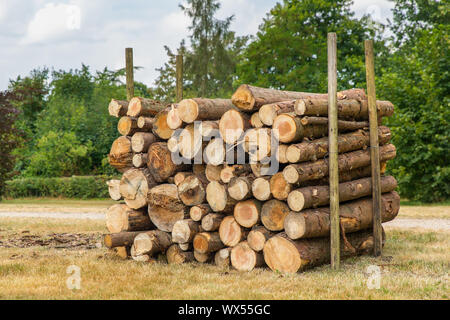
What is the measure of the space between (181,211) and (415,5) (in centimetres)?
2472

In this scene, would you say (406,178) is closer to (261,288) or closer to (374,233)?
(374,233)

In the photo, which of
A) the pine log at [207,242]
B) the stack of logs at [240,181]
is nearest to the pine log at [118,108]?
the stack of logs at [240,181]

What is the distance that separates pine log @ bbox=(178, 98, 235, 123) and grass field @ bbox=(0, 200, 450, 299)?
2.02 metres

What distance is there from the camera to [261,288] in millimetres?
5676

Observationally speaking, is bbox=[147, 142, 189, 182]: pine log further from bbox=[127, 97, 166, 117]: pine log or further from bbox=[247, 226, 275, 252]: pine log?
bbox=[247, 226, 275, 252]: pine log

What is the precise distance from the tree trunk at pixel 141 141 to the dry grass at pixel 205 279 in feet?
5.43

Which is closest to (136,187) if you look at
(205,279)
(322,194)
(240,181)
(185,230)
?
(185,230)

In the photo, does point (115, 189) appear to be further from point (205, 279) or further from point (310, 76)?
point (310, 76)

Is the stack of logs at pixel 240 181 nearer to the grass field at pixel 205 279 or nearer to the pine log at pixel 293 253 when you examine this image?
the pine log at pixel 293 253

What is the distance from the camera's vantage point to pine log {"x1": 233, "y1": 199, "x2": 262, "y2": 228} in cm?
682

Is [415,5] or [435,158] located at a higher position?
[415,5]

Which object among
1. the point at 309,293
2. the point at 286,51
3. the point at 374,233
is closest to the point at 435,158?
the point at 286,51
